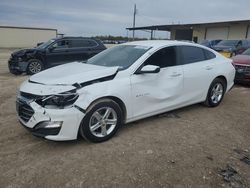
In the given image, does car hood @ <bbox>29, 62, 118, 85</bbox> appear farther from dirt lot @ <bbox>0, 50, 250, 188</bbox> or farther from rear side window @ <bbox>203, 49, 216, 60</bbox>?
rear side window @ <bbox>203, 49, 216, 60</bbox>

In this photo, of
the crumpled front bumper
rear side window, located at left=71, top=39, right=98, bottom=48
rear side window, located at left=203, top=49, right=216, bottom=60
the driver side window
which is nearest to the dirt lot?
the crumpled front bumper

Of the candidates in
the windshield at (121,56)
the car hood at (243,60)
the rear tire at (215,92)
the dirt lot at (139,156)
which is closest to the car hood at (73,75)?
the windshield at (121,56)

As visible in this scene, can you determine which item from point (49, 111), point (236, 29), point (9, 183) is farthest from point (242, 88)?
point (236, 29)

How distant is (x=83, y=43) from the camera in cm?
1151

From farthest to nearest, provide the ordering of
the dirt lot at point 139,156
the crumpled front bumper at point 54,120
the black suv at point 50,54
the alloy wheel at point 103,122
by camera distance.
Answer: the black suv at point 50,54 → the alloy wheel at point 103,122 → the crumpled front bumper at point 54,120 → the dirt lot at point 139,156

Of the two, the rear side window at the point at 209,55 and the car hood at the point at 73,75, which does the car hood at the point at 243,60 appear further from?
the car hood at the point at 73,75

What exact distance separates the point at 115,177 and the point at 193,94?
2.86 metres

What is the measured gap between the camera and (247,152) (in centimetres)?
371

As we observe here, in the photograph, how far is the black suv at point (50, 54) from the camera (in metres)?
10.5

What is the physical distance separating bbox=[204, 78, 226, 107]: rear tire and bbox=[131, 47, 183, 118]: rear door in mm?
1118

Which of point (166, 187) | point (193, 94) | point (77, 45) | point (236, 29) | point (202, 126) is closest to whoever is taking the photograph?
point (166, 187)

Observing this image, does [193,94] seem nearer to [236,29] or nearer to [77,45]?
[77,45]

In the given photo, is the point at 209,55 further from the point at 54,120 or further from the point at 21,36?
the point at 21,36

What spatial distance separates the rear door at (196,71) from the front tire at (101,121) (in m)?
1.72
